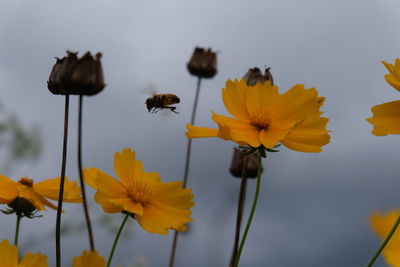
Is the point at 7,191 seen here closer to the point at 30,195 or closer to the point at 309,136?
the point at 30,195

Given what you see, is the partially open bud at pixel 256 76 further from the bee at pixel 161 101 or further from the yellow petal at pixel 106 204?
the yellow petal at pixel 106 204

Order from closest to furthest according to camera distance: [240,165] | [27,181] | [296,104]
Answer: [296,104], [27,181], [240,165]

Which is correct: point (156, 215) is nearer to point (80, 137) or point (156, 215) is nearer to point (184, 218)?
point (184, 218)

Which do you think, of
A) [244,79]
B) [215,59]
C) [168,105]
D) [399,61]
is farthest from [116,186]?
[215,59]

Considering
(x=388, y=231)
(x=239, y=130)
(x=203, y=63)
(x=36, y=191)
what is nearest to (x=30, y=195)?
(x=36, y=191)

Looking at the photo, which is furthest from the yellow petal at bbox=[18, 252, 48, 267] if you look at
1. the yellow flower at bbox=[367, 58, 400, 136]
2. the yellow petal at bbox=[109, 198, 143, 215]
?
the yellow flower at bbox=[367, 58, 400, 136]

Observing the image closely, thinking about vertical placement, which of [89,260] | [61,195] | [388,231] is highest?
[61,195]
